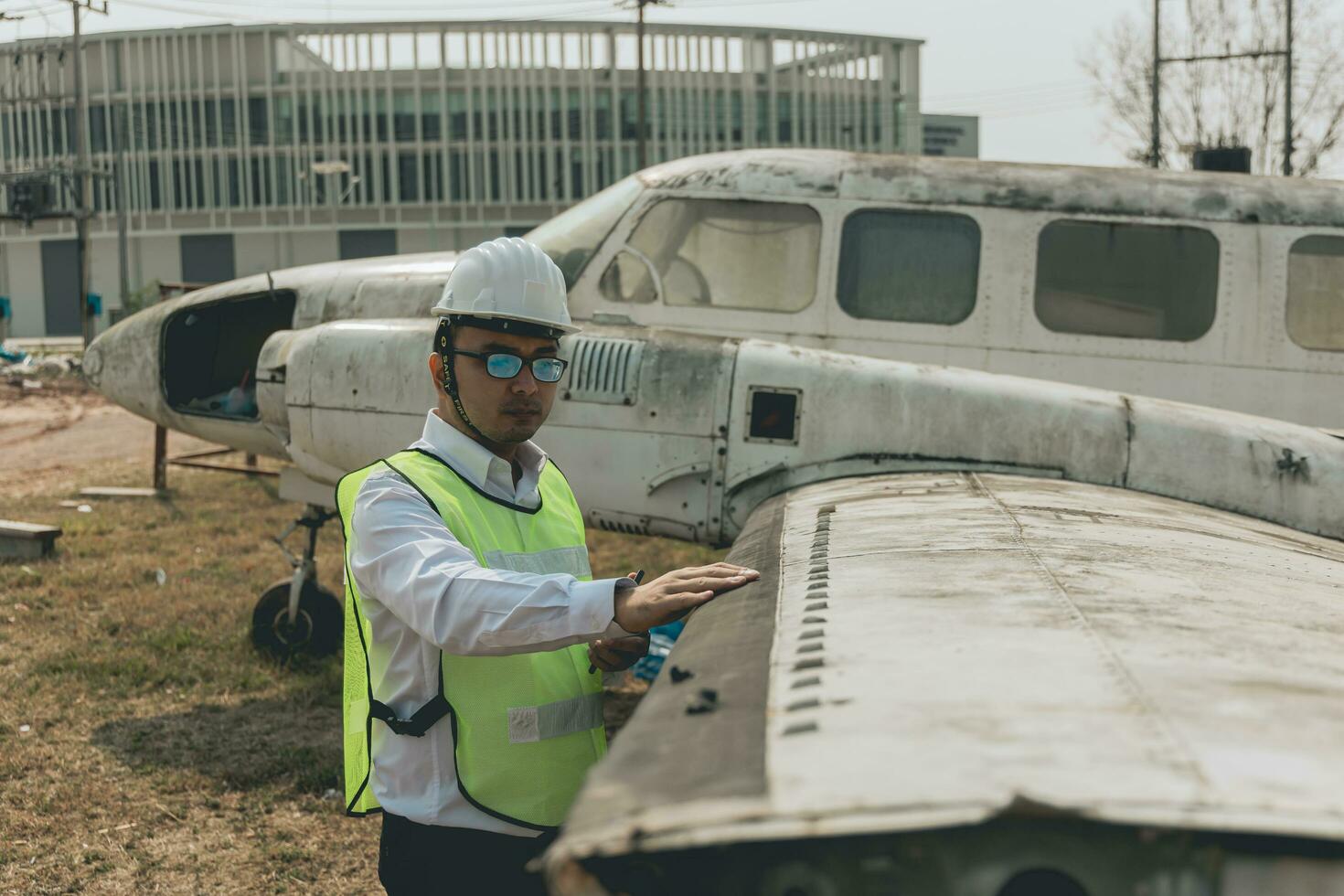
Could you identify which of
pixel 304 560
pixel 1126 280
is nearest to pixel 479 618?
pixel 1126 280

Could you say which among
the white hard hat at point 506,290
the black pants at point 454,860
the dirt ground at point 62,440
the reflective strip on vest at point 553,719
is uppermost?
the white hard hat at point 506,290

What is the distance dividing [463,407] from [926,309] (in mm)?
4566

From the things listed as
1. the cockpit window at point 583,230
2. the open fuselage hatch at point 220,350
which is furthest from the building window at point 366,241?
the cockpit window at point 583,230

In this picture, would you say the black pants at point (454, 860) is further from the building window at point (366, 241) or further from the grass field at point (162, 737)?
the building window at point (366, 241)

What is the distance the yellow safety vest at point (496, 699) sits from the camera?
296cm

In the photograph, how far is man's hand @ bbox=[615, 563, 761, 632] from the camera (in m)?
2.74

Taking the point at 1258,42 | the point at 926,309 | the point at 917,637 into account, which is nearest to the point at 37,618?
the point at 926,309

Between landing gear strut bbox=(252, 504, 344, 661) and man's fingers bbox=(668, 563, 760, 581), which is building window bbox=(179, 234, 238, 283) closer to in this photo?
landing gear strut bbox=(252, 504, 344, 661)

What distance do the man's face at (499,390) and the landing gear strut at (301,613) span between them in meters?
5.22

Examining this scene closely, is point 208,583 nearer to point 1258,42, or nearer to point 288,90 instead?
point 1258,42

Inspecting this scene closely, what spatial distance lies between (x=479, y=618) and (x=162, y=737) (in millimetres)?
5005

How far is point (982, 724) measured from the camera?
2008 mm

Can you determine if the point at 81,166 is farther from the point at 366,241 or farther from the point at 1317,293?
the point at 1317,293

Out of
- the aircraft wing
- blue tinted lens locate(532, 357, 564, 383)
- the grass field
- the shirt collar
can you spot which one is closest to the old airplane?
the aircraft wing
